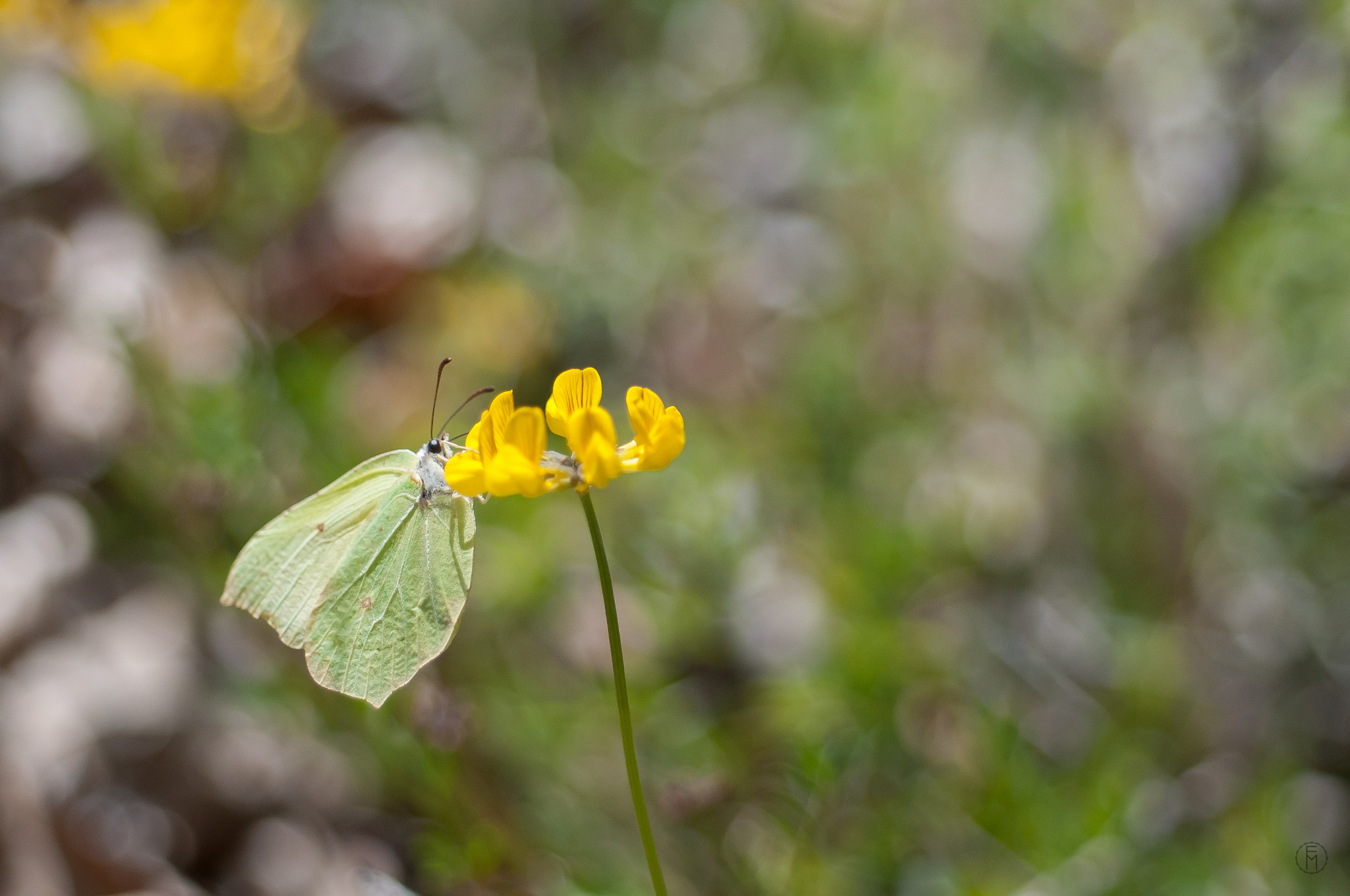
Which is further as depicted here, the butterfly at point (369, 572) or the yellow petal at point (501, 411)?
the butterfly at point (369, 572)

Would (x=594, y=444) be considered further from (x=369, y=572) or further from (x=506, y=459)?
(x=369, y=572)

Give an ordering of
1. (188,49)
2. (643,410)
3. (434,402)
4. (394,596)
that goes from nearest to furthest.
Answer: (643,410) < (394,596) < (434,402) < (188,49)

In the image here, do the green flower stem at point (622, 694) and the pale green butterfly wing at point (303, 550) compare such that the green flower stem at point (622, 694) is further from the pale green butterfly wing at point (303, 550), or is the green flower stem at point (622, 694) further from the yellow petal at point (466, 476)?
the pale green butterfly wing at point (303, 550)

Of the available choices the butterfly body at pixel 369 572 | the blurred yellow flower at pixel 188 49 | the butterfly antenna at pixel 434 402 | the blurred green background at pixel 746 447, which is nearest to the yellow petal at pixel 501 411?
the butterfly antenna at pixel 434 402

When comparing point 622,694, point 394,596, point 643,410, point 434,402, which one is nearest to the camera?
point 622,694

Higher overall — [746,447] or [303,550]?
[303,550]

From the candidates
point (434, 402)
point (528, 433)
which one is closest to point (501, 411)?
point (528, 433)
